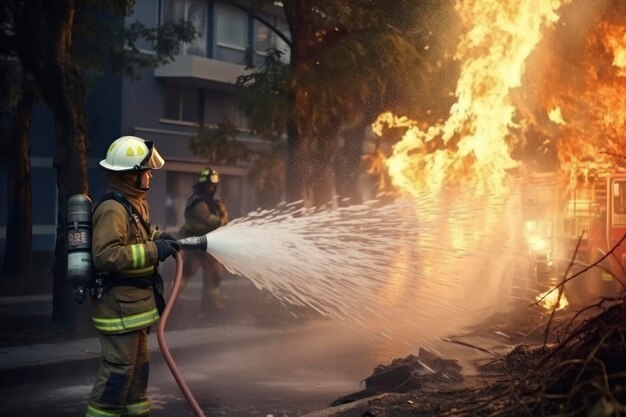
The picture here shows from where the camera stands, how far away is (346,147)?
16.6 m

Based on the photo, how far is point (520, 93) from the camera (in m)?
11.4

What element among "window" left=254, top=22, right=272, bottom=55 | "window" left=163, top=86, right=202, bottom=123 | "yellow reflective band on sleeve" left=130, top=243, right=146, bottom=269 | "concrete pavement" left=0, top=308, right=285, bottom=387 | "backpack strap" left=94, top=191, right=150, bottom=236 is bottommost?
"concrete pavement" left=0, top=308, right=285, bottom=387

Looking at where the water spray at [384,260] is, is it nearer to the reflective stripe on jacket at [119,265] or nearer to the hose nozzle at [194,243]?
the hose nozzle at [194,243]

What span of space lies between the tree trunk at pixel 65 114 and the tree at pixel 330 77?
3.27 meters

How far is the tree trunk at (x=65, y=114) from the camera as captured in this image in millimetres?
9859

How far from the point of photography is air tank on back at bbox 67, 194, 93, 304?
5.04 meters

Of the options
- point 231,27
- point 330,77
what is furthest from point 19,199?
point 231,27

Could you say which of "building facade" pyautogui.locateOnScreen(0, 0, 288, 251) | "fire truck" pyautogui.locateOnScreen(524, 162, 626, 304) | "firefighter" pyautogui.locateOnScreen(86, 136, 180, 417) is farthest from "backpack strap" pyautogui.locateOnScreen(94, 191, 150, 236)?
"building facade" pyautogui.locateOnScreen(0, 0, 288, 251)

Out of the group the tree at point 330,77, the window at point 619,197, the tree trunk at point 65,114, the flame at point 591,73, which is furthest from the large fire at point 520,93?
the tree trunk at point 65,114

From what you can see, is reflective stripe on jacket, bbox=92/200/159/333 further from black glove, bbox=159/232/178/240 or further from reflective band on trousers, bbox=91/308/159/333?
black glove, bbox=159/232/178/240

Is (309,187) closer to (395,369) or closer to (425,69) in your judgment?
(425,69)

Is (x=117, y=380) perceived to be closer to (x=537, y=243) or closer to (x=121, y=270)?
(x=121, y=270)

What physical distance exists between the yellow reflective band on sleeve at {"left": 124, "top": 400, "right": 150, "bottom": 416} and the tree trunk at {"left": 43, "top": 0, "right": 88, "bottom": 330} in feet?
15.9

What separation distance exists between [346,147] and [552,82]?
622 centimetres
